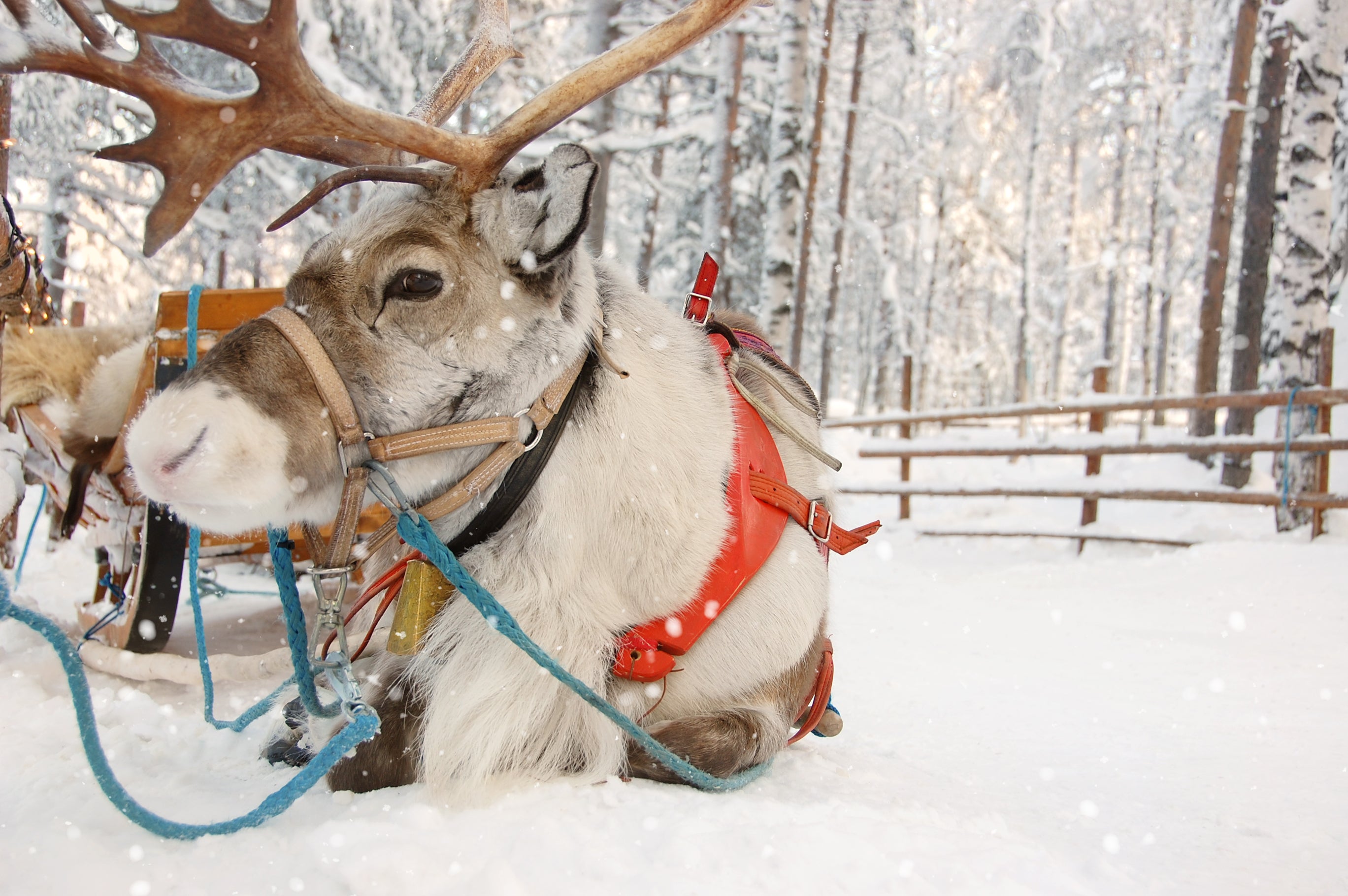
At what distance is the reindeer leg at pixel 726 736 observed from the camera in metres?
1.71

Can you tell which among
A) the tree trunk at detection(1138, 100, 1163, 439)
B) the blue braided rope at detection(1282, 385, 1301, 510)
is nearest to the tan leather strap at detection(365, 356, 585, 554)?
the blue braided rope at detection(1282, 385, 1301, 510)

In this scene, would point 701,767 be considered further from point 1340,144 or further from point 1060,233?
point 1060,233

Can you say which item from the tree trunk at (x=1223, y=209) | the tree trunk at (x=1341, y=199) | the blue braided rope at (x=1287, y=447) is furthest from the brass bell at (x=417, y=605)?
the tree trunk at (x=1223, y=209)

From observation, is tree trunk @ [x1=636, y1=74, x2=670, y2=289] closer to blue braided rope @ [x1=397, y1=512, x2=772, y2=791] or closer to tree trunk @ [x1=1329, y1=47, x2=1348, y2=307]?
tree trunk @ [x1=1329, y1=47, x2=1348, y2=307]

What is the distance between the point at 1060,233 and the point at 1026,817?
24.7 meters

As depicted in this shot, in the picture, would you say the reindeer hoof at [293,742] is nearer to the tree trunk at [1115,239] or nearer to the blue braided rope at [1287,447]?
the blue braided rope at [1287,447]

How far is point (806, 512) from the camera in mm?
2031

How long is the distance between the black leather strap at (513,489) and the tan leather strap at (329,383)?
0.29m

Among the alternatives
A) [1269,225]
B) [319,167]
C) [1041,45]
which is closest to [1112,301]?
[1041,45]

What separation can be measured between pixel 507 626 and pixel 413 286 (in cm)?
69

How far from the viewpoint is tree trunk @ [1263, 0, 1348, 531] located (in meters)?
6.91

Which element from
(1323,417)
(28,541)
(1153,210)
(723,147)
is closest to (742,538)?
Result: (28,541)

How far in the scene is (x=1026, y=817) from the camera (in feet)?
6.07

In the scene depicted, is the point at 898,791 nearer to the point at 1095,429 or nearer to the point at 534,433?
the point at 534,433
